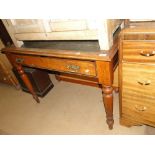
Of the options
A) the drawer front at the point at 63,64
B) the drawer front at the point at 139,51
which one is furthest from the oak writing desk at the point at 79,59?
the drawer front at the point at 139,51

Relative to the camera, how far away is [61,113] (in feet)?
6.54

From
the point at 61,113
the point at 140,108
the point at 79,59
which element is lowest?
the point at 61,113

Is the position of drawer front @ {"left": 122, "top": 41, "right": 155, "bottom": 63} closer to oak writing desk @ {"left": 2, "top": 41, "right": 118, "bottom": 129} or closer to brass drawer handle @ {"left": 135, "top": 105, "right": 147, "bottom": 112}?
oak writing desk @ {"left": 2, "top": 41, "right": 118, "bottom": 129}

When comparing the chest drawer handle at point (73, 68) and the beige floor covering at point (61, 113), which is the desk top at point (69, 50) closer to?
the chest drawer handle at point (73, 68)

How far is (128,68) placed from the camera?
113 centimetres

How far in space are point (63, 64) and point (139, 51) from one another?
1.97 feet

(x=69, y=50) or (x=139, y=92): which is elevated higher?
(x=69, y=50)

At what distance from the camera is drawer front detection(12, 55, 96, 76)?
125cm

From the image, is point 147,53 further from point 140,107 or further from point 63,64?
point 63,64

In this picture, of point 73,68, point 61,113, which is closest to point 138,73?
point 73,68

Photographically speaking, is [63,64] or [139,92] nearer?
[139,92]
